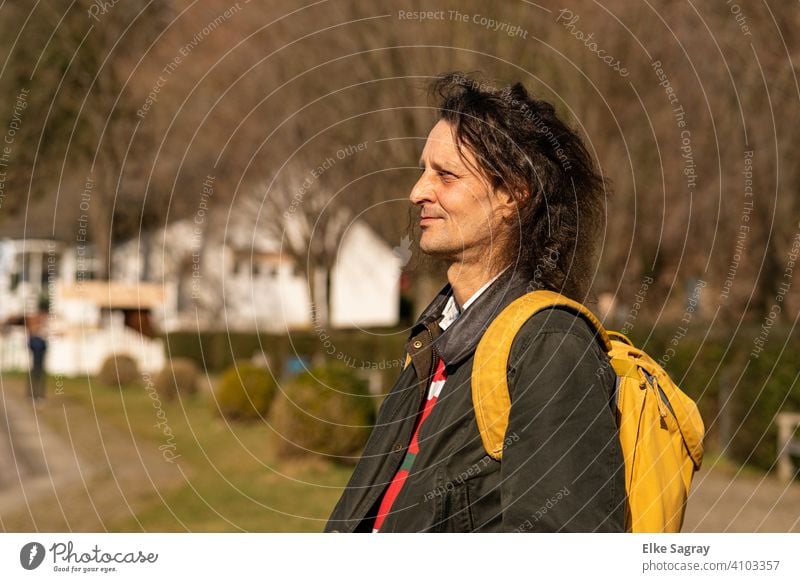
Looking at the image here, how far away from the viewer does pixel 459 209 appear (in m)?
2.79

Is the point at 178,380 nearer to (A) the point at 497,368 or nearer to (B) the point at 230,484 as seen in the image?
(B) the point at 230,484

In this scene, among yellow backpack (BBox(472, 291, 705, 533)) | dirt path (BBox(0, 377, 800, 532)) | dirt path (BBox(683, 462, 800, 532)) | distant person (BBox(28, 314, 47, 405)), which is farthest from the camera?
distant person (BBox(28, 314, 47, 405))

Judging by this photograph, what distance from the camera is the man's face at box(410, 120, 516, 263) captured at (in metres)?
2.79

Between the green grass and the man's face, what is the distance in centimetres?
468

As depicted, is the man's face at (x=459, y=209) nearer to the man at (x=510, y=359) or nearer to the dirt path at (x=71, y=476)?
the man at (x=510, y=359)

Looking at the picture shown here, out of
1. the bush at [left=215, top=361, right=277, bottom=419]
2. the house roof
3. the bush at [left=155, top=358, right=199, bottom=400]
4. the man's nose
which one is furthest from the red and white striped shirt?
the house roof

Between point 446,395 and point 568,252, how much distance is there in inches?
22.4

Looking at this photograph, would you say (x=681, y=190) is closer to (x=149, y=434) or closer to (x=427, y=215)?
(x=149, y=434)

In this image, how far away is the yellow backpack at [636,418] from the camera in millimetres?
2453

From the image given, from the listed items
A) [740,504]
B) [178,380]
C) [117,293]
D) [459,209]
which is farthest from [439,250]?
[117,293]

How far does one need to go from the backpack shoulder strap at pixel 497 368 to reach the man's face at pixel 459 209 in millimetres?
328

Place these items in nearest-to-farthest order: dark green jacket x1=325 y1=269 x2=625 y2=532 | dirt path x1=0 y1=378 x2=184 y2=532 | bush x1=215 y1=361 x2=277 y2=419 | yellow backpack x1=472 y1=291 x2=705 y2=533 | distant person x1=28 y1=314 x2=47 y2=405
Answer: dark green jacket x1=325 y1=269 x2=625 y2=532 → yellow backpack x1=472 y1=291 x2=705 y2=533 → dirt path x1=0 y1=378 x2=184 y2=532 → bush x1=215 y1=361 x2=277 y2=419 → distant person x1=28 y1=314 x2=47 y2=405

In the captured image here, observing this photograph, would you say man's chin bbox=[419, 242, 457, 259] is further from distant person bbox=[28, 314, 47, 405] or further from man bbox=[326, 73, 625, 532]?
distant person bbox=[28, 314, 47, 405]

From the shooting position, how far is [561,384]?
2.36m
